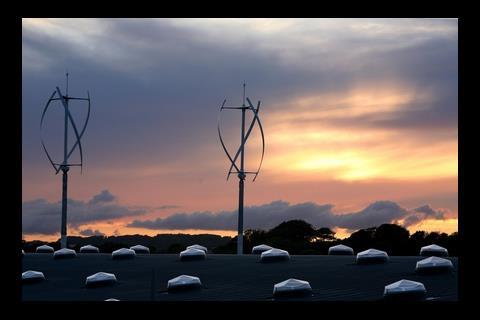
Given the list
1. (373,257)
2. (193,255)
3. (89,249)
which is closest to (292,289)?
(373,257)

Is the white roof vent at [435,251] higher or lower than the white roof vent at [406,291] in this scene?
higher

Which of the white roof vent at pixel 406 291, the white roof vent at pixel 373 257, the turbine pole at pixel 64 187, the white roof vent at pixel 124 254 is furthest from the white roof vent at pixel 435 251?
the turbine pole at pixel 64 187

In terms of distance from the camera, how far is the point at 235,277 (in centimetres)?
6038

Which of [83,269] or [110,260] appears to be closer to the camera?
[83,269]

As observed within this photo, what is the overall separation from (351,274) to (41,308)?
27424 mm

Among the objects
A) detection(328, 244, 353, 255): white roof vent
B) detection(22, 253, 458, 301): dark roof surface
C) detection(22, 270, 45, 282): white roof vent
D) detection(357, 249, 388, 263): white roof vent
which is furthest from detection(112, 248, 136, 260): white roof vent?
detection(357, 249, 388, 263): white roof vent

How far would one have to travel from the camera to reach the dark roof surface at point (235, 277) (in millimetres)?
51531

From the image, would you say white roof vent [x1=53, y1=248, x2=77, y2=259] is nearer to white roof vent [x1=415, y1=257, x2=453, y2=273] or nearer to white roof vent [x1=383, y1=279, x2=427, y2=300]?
white roof vent [x1=415, y1=257, x2=453, y2=273]

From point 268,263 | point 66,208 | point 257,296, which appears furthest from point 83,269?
point 66,208

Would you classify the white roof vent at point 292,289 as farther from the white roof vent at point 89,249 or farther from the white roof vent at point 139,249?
the white roof vent at point 89,249

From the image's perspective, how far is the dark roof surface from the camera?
51.5m
